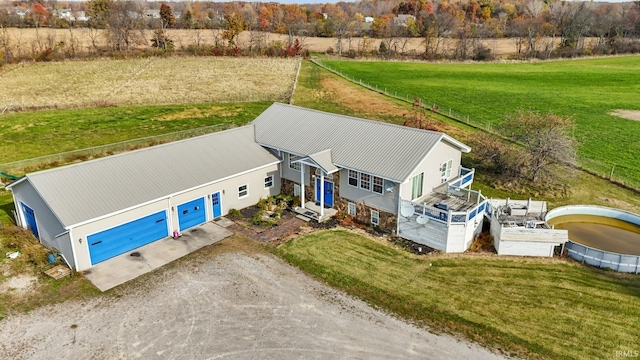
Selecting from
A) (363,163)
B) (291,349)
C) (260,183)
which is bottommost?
(291,349)

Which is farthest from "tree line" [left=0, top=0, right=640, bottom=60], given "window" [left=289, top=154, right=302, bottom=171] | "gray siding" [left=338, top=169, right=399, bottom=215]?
"gray siding" [left=338, top=169, right=399, bottom=215]

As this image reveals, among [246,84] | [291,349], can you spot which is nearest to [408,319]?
[291,349]

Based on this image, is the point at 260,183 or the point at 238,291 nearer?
the point at 238,291

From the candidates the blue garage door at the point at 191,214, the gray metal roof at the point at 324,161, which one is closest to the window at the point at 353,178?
the gray metal roof at the point at 324,161

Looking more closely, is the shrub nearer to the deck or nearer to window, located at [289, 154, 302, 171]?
window, located at [289, 154, 302, 171]

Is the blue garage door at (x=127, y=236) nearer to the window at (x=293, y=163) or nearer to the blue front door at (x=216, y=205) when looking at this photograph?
the blue front door at (x=216, y=205)

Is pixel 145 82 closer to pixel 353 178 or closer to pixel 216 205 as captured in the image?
pixel 216 205

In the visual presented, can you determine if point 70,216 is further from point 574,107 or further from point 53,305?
point 574,107
